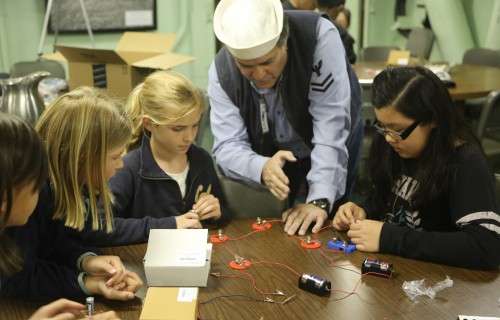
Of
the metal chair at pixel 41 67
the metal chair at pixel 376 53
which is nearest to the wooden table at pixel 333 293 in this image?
the metal chair at pixel 41 67

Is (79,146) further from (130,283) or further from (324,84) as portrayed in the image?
(324,84)

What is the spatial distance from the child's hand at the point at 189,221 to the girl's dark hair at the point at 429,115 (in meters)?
0.74

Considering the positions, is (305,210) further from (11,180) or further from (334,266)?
(11,180)

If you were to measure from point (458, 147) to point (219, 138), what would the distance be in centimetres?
92

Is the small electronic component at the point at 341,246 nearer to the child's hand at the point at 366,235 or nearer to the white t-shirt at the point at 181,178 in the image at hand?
the child's hand at the point at 366,235

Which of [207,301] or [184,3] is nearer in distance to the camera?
[207,301]

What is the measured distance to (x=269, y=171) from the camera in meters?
1.83

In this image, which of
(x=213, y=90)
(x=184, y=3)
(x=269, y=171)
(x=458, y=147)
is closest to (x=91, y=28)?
(x=184, y=3)

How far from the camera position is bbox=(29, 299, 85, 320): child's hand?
3.71 feet

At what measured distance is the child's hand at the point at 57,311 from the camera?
1132mm

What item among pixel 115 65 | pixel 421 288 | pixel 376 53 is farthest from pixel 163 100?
pixel 376 53

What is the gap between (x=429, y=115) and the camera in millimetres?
1658

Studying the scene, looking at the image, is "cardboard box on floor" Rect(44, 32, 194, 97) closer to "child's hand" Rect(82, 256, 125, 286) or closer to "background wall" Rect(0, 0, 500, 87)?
"background wall" Rect(0, 0, 500, 87)

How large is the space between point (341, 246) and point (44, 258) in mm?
890
